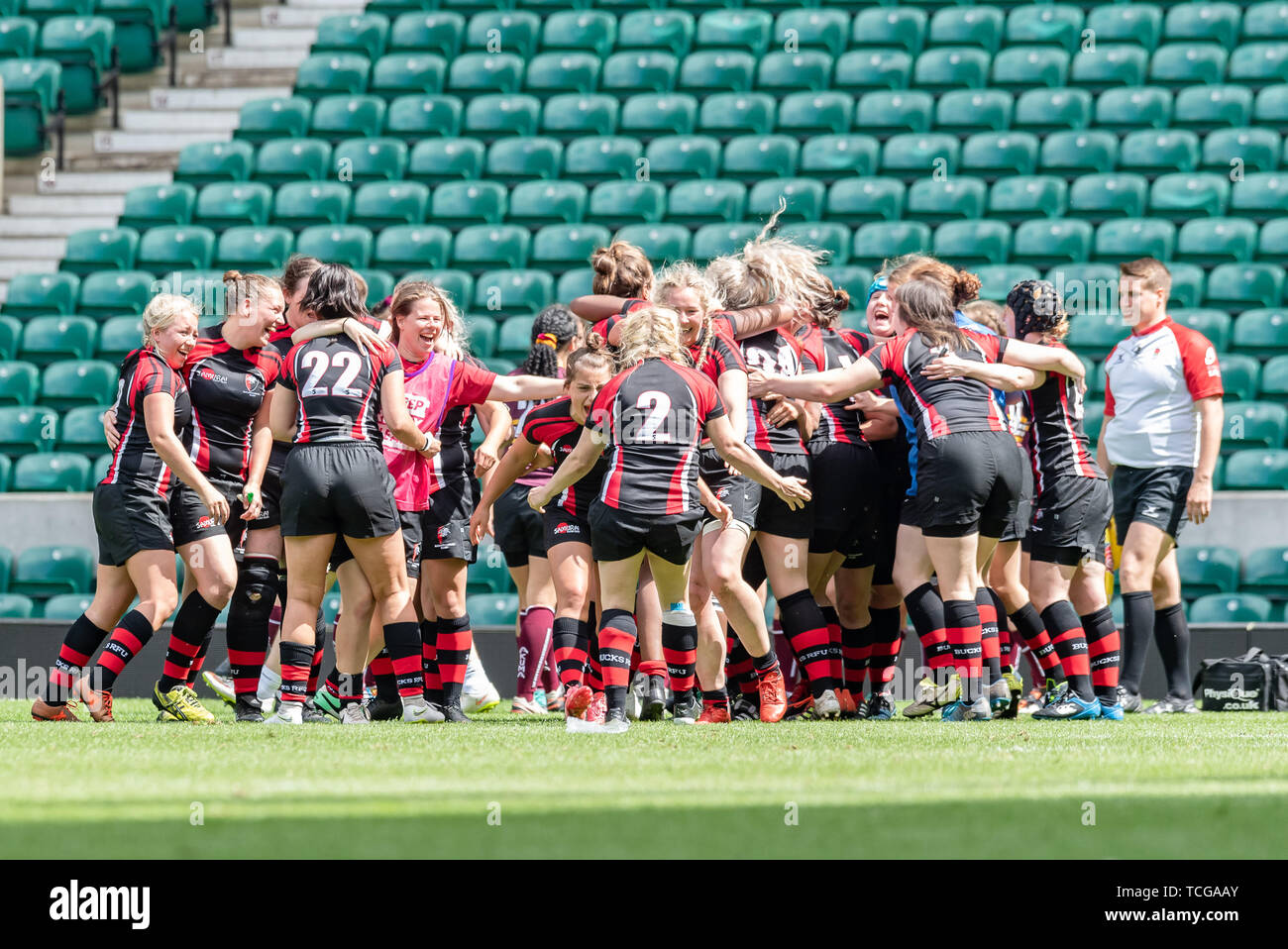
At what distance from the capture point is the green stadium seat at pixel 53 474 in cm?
1132

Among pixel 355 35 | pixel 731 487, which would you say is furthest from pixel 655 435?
pixel 355 35

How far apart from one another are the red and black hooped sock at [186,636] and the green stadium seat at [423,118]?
832 cm

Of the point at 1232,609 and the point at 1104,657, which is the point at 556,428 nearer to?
the point at 1104,657

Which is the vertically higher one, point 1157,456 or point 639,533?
point 1157,456

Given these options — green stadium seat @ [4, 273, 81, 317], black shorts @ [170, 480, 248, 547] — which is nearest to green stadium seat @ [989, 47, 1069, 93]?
green stadium seat @ [4, 273, 81, 317]

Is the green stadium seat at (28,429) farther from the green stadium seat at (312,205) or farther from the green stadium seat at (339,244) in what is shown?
the green stadium seat at (312,205)

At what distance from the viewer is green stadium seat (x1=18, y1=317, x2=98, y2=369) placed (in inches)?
489

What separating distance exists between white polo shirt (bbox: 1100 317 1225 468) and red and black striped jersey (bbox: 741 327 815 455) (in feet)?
6.57

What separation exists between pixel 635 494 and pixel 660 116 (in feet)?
28.9

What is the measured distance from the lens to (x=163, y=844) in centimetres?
330

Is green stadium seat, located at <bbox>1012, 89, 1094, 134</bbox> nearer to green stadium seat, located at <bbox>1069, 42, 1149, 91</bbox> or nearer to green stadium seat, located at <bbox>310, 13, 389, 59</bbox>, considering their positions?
green stadium seat, located at <bbox>1069, 42, 1149, 91</bbox>

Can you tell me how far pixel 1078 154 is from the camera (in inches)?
511

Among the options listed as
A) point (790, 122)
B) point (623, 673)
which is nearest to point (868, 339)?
point (623, 673)

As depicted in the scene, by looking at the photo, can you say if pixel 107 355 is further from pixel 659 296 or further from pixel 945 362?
pixel 945 362
